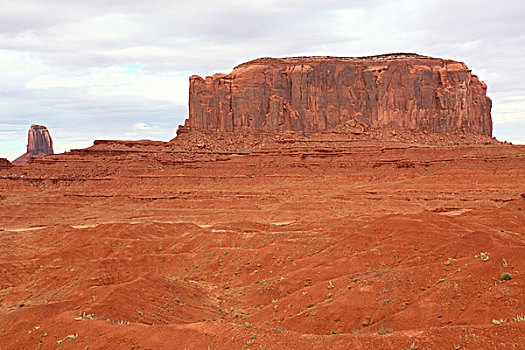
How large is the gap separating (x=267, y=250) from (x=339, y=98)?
67348 mm

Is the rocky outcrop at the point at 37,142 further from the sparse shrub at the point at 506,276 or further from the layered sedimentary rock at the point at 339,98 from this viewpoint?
the sparse shrub at the point at 506,276

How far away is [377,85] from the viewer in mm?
88938

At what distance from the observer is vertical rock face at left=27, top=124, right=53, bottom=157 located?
140875 mm

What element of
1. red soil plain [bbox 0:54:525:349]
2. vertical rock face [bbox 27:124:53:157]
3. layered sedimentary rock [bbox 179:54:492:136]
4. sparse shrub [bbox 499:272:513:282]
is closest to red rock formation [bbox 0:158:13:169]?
red soil plain [bbox 0:54:525:349]

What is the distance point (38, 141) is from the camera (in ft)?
466

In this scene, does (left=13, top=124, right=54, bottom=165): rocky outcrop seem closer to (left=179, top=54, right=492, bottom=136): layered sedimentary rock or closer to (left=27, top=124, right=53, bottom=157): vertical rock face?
(left=27, top=124, right=53, bottom=157): vertical rock face

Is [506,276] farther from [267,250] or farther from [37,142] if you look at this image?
[37,142]

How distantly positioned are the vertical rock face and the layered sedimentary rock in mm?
75880

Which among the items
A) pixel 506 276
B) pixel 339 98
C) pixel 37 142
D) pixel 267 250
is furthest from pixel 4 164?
pixel 506 276

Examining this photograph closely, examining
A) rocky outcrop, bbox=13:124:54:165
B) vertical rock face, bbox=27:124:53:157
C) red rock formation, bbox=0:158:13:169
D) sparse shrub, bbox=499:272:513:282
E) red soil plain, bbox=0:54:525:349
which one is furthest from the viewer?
vertical rock face, bbox=27:124:53:157

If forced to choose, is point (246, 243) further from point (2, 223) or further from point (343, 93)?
point (343, 93)

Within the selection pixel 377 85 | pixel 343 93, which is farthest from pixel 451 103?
pixel 343 93

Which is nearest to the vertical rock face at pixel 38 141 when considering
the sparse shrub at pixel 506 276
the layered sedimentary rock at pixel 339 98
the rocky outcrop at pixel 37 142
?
the rocky outcrop at pixel 37 142

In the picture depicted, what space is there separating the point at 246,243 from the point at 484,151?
1909 inches
